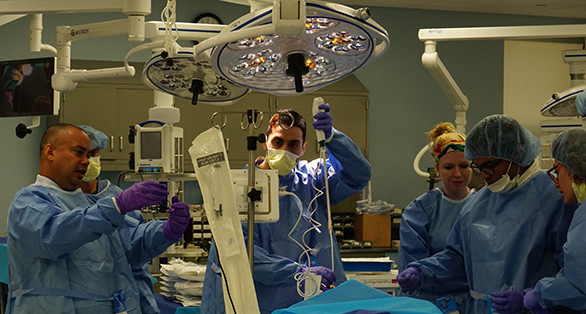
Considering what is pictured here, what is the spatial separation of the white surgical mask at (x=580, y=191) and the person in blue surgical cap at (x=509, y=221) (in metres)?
0.18

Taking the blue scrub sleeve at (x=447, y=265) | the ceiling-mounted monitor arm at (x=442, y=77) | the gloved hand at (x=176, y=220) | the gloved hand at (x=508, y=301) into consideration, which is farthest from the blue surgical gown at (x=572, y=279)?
the ceiling-mounted monitor arm at (x=442, y=77)

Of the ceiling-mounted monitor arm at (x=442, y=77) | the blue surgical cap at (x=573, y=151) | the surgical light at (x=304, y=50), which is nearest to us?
the surgical light at (x=304, y=50)

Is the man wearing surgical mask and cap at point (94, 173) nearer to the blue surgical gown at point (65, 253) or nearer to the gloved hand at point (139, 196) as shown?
the blue surgical gown at point (65, 253)

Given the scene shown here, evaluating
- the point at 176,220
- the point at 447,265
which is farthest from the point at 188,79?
the point at 447,265

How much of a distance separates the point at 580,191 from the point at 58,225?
6.11 ft

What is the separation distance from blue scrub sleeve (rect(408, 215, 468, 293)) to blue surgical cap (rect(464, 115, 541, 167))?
0.42 m

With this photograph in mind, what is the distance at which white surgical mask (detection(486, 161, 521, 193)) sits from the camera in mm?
2783

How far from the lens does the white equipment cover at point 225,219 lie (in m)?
2.21

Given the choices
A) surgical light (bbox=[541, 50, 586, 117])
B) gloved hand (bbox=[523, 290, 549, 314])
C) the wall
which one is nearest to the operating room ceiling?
the wall

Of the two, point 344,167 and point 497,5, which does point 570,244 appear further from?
point 497,5

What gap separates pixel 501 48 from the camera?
7.65 metres

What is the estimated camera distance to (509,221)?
2.78 m

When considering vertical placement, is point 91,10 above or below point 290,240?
above

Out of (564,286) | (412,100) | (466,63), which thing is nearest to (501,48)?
(466,63)
